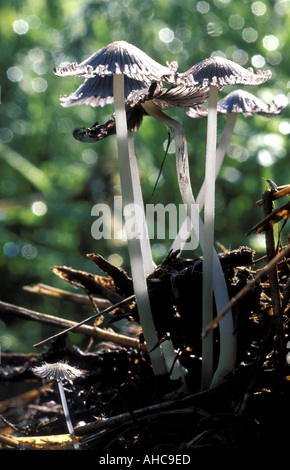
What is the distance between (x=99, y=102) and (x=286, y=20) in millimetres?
1448

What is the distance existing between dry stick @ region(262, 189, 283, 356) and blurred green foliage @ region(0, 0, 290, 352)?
104cm

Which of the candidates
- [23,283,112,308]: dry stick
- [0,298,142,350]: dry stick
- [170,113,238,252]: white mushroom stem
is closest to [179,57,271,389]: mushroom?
[170,113,238,252]: white mushroom stem

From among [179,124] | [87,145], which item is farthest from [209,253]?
[87,145]

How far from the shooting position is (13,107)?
6.97 feet

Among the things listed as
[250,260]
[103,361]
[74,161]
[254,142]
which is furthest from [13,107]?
[250,260]

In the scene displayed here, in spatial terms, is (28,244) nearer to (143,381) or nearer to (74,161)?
(74,161)

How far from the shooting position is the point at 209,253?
0.72m

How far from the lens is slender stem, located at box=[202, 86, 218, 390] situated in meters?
0.71

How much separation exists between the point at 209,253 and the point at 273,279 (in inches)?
4.3

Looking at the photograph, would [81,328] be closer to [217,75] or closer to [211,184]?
[211,184]

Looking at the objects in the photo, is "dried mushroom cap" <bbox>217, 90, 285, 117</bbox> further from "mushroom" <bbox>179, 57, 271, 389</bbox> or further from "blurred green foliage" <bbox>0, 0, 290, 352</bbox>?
"blurred green foliage" <bbox>0, 0, 290, 352</bbox>

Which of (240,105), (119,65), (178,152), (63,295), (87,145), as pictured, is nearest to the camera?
(119,65)

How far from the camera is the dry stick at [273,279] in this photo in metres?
0.69

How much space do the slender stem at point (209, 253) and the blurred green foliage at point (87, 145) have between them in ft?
3.44
